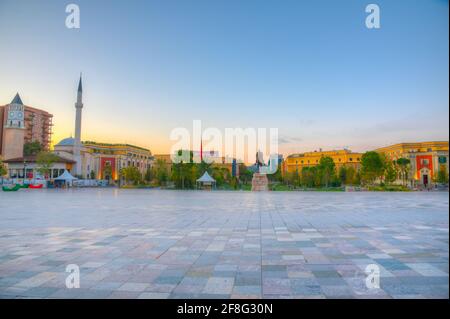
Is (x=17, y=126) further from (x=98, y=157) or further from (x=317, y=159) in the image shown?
(x=317, y=159)

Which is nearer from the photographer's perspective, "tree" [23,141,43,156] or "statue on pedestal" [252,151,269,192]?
"statue on pedestal" [252,151,269,192]

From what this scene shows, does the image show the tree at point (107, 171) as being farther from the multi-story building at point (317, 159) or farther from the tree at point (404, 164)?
the tree at point (404, 164)

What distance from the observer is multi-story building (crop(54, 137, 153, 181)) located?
7675cm

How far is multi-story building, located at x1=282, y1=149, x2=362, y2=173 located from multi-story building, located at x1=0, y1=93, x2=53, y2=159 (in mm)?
73999

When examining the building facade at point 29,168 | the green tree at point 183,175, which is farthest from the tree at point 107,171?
the green tree at point 183,175

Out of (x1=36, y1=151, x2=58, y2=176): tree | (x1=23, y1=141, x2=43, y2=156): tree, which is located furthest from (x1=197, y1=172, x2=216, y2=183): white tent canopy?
(x1=23, y1=141, x2=43, y2=156): tree

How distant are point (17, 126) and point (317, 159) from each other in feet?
287

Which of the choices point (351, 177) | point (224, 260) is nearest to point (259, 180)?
point (351, 177)

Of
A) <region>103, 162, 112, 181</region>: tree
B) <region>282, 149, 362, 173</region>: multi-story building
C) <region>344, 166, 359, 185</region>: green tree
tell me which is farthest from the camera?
<region>282, 149, 362, 173</region>: multi-story building

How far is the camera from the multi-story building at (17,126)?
6556 cm

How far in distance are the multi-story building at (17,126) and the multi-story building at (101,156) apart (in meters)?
8.17

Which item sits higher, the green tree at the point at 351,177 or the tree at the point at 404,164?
the tree at the point at 404,164

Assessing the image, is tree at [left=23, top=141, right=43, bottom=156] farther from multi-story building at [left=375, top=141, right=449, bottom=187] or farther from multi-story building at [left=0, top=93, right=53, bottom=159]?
multi-story building at [left=375, top=141, right=449, bottom=187]

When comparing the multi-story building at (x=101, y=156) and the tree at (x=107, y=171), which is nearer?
the multi-story building at (x=101, y=156)
